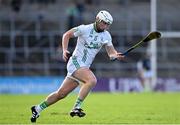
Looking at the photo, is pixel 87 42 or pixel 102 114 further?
pixel 102 114

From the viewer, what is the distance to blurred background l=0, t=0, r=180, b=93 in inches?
1522

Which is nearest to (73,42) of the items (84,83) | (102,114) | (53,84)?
(53,84)

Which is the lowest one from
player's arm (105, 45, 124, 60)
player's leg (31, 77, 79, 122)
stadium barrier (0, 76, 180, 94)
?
stadium barrier (0, 76, 180, 94)

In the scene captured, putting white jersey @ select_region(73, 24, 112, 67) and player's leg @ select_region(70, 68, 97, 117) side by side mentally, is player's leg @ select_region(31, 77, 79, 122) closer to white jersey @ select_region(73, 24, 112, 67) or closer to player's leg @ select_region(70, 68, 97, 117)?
player's leg @ select_region(70, 68, 97, 117)

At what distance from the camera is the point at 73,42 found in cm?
3994

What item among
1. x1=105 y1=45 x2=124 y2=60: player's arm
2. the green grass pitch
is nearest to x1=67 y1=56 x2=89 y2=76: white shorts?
x1=105 y1=45 x2=124 y2=60: player's arm

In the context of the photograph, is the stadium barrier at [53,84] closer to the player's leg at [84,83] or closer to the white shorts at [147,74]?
the white shorts at [147,74]

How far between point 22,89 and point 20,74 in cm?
86

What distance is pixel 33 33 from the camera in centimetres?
3988

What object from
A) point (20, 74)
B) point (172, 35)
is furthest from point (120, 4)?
point (20, 74)

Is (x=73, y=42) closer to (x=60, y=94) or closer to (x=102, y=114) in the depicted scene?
(x=102, y=114)

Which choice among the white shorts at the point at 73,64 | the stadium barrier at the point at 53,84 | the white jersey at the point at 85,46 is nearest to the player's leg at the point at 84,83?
the white shorts at the point at 73,64

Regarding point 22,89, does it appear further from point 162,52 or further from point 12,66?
point 162,52

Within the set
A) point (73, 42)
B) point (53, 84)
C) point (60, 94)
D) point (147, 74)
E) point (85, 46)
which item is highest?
point (73, 42)
